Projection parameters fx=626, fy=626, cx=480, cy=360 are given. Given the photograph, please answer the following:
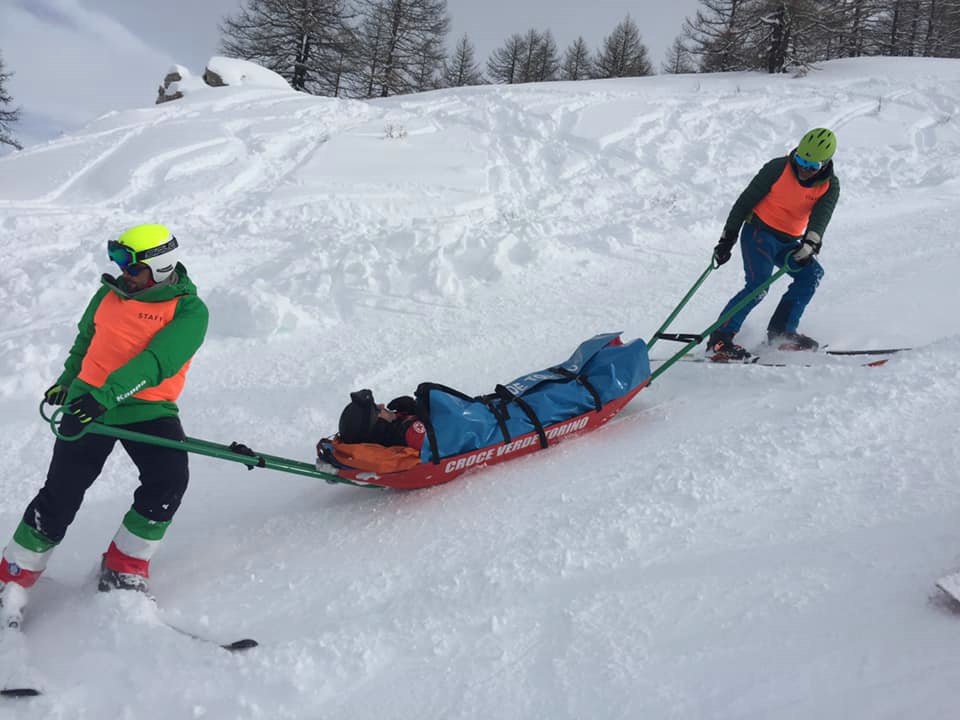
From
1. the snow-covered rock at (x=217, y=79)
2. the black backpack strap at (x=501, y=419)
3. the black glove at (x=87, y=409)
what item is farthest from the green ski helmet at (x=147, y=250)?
the snow-covered rock at (x=217, y=79)

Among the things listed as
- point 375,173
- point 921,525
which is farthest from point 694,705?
point 375,173

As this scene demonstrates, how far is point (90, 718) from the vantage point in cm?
217

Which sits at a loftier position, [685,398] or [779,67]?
[779,67]

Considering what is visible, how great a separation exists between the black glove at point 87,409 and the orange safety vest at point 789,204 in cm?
447

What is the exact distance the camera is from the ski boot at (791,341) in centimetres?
471

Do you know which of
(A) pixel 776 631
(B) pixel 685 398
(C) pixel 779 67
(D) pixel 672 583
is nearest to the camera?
(A) pixel 776 631

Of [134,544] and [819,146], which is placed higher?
[819,146]

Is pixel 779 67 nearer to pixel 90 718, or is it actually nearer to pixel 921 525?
pixel 921 525

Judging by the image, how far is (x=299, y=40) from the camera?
891 inches

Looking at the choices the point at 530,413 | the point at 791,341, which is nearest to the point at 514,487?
the point at 530,413

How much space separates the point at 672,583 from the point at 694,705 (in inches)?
21.7

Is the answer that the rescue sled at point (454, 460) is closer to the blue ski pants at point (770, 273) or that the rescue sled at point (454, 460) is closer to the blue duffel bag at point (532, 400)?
the blue duffel bag at point (532, 400)

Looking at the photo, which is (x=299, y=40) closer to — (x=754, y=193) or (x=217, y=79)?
(x=217, y=79)

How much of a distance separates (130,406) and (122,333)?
13.0 inches
